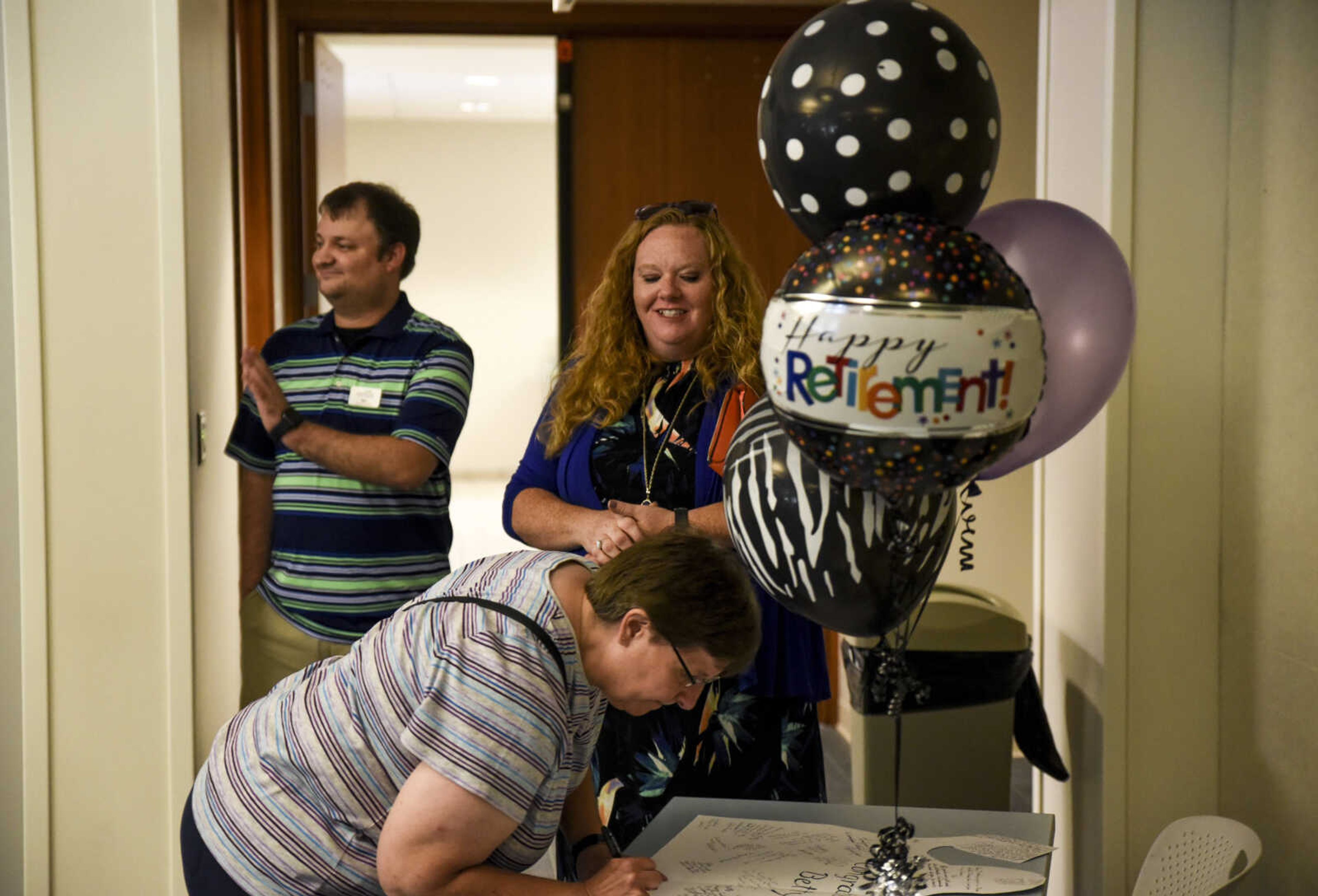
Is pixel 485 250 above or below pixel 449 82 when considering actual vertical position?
below

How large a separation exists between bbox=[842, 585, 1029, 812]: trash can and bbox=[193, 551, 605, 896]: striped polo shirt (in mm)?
1392

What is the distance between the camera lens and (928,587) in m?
1.57

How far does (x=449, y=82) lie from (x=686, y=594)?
7.04 metres

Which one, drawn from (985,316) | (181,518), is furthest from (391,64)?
(985,316)

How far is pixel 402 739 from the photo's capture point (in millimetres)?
1308

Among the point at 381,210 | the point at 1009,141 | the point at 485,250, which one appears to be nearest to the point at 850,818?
the point at 381,210

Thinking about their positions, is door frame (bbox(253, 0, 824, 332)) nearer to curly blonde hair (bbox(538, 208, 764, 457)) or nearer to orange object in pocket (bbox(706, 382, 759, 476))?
curly blonde hair (bbox(538, 208, 764, 457))

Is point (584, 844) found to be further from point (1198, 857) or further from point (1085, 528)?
point (1085, 528)

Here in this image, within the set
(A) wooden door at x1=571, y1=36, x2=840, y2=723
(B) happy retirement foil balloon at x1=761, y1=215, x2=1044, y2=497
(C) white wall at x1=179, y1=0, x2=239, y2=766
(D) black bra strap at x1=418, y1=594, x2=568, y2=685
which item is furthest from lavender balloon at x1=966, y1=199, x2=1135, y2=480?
(A) wooden door at x1=571, y1=36, x2=840, y2=723

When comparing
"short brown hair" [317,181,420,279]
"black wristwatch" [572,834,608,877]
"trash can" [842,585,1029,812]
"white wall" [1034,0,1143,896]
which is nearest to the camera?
"black wristwatch" [572,834,608,877]

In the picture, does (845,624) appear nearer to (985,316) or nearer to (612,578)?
(612,578)

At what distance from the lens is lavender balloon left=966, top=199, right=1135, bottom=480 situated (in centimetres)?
162

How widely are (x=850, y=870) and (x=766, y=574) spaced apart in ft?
1.15

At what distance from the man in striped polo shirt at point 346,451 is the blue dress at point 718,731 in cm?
63
